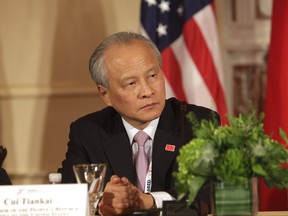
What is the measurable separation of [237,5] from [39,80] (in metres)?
1.45

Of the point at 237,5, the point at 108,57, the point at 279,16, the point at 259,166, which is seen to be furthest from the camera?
the point at 237,5

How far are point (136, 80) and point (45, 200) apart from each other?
38.9 inches

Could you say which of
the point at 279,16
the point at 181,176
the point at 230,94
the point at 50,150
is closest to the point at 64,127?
the point at 50,150

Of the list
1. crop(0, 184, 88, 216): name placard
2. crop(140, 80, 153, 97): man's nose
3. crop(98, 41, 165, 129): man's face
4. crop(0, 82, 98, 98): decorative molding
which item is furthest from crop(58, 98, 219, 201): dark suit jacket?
crop(0, 82, 98, 98): decorative molding

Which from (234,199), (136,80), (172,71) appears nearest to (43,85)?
(172,71)

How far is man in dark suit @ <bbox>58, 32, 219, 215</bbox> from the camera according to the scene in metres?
2.88

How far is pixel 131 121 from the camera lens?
3.04 m

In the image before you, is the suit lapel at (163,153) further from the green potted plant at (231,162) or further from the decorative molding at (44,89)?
the decorative molding at (44,89)

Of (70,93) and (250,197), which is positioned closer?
(250,197)

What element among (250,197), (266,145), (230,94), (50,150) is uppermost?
(230,94)

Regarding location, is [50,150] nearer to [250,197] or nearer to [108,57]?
[108,57]

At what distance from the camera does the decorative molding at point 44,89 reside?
187 inches

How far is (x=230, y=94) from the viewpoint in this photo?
182 inches

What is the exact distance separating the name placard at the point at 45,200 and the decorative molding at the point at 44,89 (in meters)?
2.70
